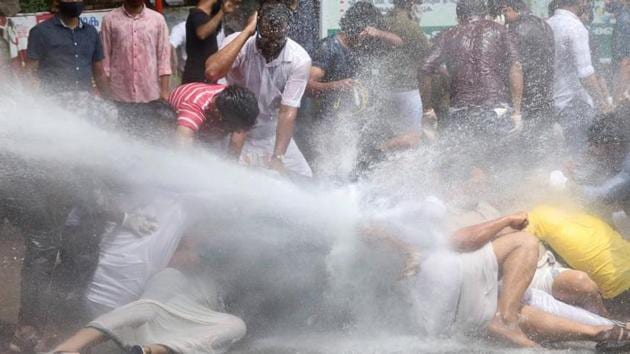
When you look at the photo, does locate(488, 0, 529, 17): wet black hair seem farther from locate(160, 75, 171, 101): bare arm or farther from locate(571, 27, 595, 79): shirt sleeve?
locate(160, 75, 171, 101): bare arm

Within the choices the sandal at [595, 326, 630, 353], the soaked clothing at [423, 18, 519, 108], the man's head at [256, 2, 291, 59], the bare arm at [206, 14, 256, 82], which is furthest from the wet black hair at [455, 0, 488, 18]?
the sandal at [595, 326, 630, 353]

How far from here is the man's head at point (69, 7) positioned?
22.1 ft

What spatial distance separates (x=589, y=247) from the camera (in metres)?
5.94

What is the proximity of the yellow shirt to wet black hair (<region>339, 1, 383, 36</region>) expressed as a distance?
2448 mm

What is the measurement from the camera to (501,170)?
7.26 metres

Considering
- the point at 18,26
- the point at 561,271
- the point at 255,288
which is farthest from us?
the point at 18,26

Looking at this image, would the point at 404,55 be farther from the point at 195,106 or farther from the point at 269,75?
the point at 195,106

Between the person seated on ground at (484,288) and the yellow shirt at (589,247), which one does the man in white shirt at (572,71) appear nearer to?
the yellow shirt at (589,247)

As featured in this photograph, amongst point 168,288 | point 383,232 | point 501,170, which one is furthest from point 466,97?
point 168,288

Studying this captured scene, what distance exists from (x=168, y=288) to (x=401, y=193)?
1677mm

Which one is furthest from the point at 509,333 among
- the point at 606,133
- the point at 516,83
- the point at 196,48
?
the point at 196,48

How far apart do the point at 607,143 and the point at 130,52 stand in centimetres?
362

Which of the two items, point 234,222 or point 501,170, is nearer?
point 234,222

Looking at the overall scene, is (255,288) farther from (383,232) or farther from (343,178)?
(343,178)
